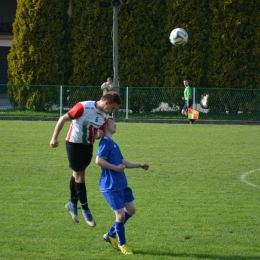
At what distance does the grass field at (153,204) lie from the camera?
26.0ft

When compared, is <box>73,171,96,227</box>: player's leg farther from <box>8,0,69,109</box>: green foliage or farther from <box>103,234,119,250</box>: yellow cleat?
<box>8,0,69,109</box>: green foliage

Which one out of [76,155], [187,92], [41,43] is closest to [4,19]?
[41,43]

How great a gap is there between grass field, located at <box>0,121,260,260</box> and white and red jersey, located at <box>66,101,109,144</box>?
4.00 ft

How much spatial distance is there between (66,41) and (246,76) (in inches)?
341

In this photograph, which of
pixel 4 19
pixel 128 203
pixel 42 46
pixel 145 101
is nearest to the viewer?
pixel 128 203

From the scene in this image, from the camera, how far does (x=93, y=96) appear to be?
31.2 m

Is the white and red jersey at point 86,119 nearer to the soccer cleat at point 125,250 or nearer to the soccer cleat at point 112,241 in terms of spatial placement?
the soccer cleat at point 112,241

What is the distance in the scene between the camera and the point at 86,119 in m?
8.62

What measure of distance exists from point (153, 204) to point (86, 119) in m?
2.58

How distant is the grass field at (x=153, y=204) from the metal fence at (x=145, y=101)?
10.2 m

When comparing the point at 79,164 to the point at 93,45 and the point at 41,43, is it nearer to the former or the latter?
the point at 93,45

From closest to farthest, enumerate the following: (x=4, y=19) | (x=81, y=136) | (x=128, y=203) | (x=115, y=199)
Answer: (x=115, y=199)
(x=128, y=203)
(x=81, y=136)
(x=4, y=19)

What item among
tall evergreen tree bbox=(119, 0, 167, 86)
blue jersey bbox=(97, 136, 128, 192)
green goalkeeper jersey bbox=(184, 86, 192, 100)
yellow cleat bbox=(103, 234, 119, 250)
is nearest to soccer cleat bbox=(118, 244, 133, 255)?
yellow cleat bbox=(103, 234, 119, 250)

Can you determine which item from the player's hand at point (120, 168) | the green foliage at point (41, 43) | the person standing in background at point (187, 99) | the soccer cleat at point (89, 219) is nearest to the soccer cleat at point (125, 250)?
the player's hand at point (120, 168)
